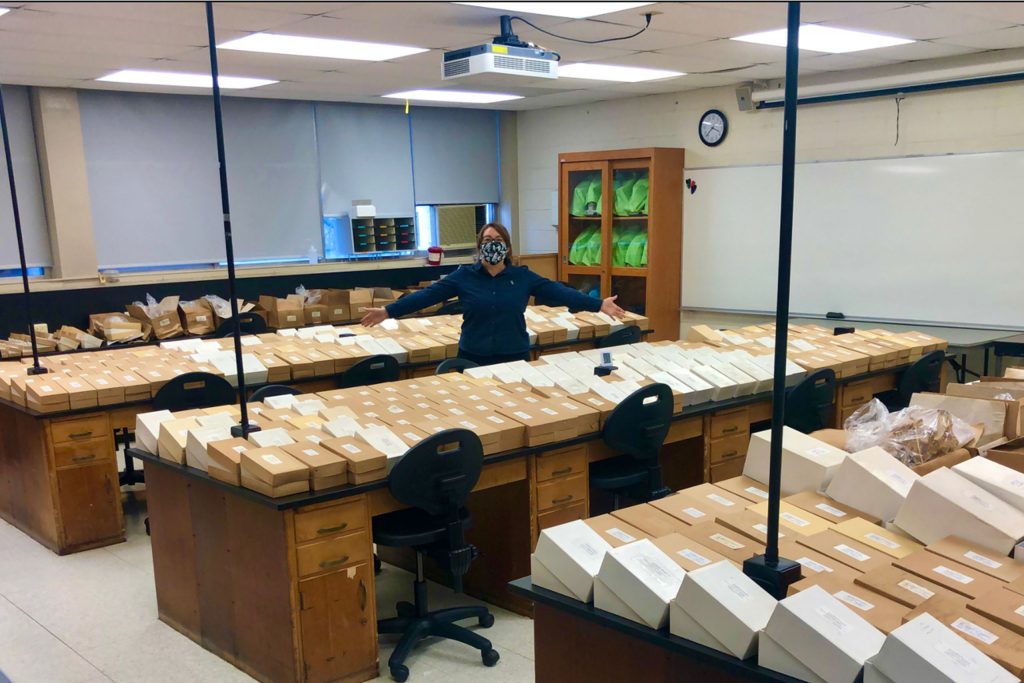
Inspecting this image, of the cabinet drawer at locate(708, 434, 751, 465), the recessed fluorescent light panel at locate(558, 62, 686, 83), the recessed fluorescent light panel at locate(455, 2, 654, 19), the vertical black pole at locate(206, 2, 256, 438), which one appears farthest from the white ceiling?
the cabinet drawer at locate(708, 434, 751, 465)

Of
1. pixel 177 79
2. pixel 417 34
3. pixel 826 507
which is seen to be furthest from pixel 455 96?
pixel 826 507

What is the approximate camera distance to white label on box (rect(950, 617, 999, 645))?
1519mm

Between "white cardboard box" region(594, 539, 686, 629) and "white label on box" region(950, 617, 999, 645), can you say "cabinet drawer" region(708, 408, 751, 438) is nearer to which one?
"white cardboard box" region(594, 539, 686, 629)

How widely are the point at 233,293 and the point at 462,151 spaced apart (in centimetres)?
613

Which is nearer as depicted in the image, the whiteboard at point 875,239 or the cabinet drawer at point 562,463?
the cabinet drawer at point 562,463

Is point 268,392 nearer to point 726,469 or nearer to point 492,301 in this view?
point 492,301

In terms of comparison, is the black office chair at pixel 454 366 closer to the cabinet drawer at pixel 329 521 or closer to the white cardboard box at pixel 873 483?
the cabinet drawer at pixel 329 521

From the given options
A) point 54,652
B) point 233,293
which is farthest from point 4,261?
point 233,293

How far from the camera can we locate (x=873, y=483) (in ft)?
7.28

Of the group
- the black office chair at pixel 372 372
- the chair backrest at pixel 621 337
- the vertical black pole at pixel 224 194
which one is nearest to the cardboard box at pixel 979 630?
the vertical black pole at pixel 224 194

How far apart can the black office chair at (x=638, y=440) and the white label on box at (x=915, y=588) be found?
64.0 inches

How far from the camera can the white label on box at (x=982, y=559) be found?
187 centimetres

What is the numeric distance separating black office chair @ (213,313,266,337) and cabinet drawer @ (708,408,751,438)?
3926 mm

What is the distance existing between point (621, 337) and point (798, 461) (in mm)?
3171
